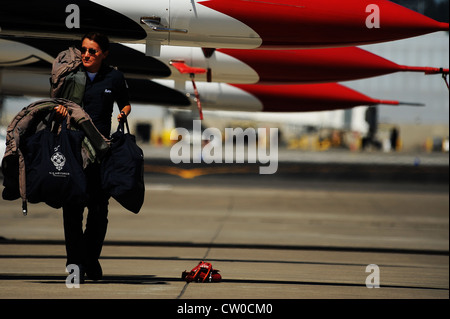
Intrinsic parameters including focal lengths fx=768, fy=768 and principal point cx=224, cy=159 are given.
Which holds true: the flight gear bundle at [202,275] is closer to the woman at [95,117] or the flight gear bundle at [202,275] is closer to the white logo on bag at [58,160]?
the woman at [95,117]

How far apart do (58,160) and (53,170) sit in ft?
0.30

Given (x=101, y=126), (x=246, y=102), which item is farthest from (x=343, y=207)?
(x=101, y=126)

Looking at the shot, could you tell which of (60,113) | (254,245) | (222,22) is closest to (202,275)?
(60,113)

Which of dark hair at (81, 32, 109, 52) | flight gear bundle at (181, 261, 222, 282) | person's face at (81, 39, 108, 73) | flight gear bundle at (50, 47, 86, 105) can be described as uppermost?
dark hair at (81, 32, 109, 52)

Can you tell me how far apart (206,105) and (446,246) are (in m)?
5.15

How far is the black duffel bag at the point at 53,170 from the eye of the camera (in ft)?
20.7

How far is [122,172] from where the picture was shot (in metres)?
6.54

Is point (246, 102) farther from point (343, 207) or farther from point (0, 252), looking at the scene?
point (343, 207)

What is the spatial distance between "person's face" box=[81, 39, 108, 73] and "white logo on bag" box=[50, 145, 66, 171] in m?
0.81

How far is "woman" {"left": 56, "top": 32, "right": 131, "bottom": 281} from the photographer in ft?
21.9

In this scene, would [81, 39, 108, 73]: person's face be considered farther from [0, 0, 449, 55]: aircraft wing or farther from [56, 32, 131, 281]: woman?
[0, 0, 449, 55]: aircraft wing

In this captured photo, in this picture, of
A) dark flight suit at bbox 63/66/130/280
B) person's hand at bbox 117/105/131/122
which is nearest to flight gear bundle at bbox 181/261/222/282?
dark flight suit at bbox 63/66/130/280

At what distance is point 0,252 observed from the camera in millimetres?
10547

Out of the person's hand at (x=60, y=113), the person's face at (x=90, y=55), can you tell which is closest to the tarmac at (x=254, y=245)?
the person's hand at (x=60, y=113)
